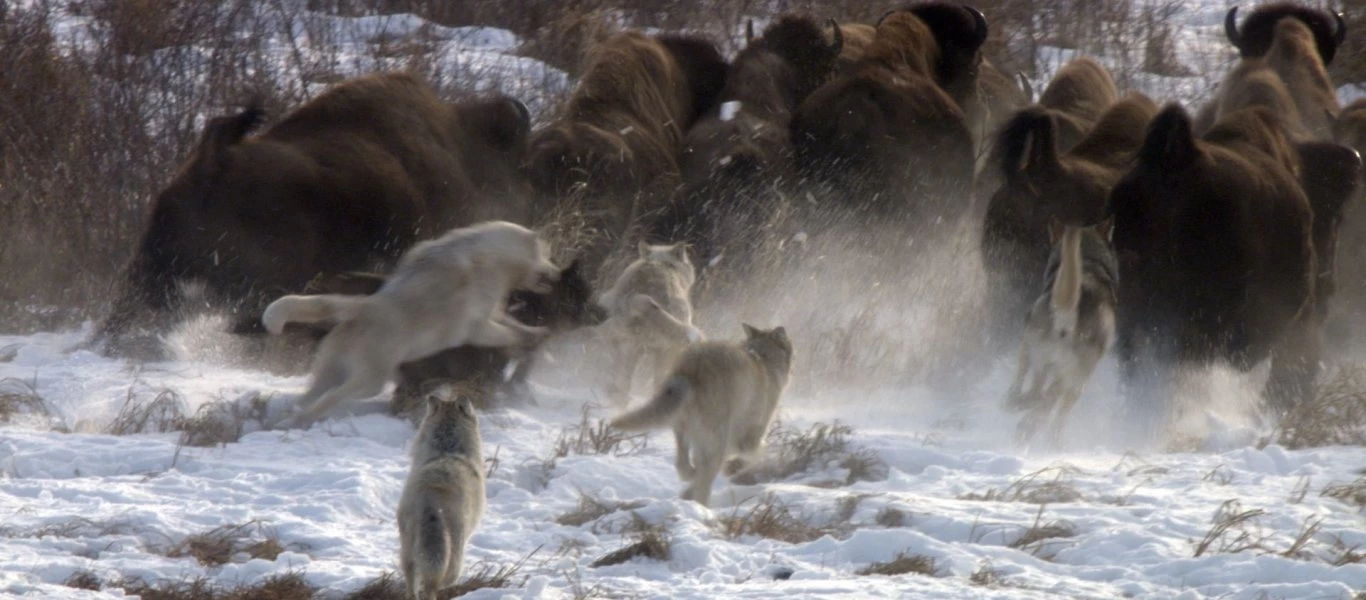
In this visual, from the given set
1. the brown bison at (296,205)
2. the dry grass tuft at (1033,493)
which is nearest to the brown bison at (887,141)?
the brown bison at (296,205)

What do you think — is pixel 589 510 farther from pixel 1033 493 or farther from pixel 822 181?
pixel 822 181

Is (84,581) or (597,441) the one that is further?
(597,441)

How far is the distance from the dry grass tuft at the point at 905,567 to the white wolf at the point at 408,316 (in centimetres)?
284

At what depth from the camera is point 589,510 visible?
6.41 m

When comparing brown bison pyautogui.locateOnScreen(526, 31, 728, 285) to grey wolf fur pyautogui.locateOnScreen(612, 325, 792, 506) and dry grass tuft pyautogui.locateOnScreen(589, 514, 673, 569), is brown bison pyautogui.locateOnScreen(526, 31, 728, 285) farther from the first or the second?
dry grass tuft pyautogui.locateOnScreen(589, 514, 673, 569)

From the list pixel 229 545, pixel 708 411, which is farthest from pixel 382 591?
pixel 708 411

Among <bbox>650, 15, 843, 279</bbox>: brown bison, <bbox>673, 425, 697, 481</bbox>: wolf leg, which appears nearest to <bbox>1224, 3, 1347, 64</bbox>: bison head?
<bbox>650, 15, 843, 279</bbox>: brown bison

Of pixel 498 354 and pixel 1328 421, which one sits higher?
pixel 498 354

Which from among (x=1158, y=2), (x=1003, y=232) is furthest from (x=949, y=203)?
(x=1158, y=2)

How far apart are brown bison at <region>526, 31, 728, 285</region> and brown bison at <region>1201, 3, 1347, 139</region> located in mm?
3815

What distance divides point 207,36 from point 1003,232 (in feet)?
24.7

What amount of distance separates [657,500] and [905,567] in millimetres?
1241

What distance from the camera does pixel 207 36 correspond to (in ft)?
47.6

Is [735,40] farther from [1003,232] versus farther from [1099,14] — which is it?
[1003,232]
